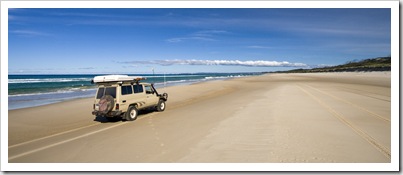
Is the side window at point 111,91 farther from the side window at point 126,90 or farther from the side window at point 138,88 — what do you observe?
the side window at point 138,88

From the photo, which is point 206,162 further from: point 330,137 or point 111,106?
point 111,106

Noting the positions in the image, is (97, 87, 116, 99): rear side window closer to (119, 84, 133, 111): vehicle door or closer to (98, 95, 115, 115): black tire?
(98, 95, 115, 115): black tire

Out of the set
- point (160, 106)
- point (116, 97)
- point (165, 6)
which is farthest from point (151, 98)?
point (165, 6)

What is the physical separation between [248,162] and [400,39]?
5.60 metres

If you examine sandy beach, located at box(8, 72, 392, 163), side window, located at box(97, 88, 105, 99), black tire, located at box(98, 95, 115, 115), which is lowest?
sandy beach, located at box(8, 72, 392, 163)

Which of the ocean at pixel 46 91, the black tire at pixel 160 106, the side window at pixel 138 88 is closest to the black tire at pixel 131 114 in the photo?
the side window at pixel 138 88

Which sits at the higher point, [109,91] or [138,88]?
[138,88]

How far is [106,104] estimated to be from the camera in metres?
12.2

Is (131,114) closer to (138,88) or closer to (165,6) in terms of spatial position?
(138,88)

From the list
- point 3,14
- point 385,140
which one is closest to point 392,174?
point 385,140

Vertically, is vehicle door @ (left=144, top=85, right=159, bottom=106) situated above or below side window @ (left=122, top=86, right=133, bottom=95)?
below

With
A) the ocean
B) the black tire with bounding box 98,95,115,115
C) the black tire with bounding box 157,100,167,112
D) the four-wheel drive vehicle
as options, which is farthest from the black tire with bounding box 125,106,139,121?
the ocean

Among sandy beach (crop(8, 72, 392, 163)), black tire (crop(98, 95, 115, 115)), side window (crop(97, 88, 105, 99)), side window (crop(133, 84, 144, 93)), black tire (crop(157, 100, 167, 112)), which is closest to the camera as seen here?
sandy beach (crop(8, 72, 392, 163))

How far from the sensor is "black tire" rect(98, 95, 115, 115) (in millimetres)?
12164
